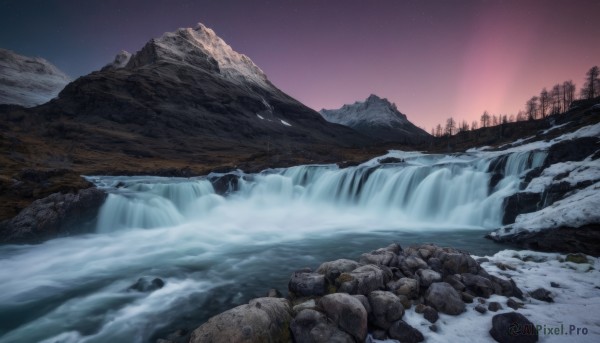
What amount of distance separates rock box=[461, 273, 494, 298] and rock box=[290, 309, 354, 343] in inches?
143

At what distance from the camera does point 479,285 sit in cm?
687

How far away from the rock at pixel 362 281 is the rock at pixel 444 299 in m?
1.03

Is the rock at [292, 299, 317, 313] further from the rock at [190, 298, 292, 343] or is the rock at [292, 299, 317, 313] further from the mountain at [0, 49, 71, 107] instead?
the mountain at [0, 49, 71, 107]

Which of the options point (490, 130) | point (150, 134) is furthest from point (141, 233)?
point (150, 134)

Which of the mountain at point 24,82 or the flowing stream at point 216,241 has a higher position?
the mountain at point 24,82

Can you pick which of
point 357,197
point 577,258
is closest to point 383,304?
point 577,258

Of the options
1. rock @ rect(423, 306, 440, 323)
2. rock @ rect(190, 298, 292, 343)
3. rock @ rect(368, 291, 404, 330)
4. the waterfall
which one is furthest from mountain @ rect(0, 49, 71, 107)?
rock @ rect(423, 306, 440, 323)

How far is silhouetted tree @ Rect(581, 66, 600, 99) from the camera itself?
211ft

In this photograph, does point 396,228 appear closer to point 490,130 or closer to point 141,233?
point 141,233

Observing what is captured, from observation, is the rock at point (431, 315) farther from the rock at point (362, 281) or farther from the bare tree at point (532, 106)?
the bare tree at point (532, 106)

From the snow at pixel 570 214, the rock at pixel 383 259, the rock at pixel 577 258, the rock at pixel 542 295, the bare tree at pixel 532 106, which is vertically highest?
the bare tree at pixel 532 106

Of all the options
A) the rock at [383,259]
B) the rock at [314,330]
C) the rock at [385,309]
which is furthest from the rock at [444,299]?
the rock at [314,330]

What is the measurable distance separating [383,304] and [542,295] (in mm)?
3902

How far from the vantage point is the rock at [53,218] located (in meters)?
15.0
